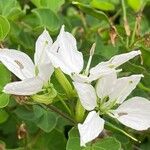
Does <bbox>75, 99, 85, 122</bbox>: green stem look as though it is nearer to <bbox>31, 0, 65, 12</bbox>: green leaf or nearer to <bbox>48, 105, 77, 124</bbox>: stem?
<bbox>48, 105, 77, 124</bbox>: stem

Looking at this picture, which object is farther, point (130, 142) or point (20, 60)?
point (130, 142)

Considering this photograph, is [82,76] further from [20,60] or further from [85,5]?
[85,5]

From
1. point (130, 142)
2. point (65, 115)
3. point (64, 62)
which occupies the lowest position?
point (130, 142)

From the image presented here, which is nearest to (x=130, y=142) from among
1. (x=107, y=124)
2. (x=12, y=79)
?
(x=107, y=124)

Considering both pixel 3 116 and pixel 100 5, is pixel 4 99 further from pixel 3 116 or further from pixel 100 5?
pixel 100 5

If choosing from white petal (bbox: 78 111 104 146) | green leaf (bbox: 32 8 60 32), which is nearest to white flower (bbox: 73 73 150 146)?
white petal (bbox: 78 111 104 146)

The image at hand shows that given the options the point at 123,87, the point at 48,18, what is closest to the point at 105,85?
the point at 123,87

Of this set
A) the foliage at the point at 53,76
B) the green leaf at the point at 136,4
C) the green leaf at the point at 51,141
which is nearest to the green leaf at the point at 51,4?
the foliage at the point at 53,76
